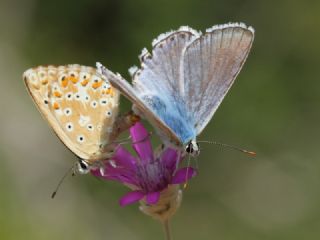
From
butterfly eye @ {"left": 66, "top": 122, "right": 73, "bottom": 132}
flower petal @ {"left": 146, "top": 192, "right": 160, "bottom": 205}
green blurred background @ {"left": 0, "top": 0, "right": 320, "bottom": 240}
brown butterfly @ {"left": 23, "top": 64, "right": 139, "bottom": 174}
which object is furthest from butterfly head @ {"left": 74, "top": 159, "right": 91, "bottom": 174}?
green blurred background @ {"left": 0, "top": 0, "right": 320, "bottom": 240}

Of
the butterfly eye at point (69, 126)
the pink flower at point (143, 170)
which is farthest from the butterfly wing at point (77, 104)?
Answer: the pink flower at point (143, 170)

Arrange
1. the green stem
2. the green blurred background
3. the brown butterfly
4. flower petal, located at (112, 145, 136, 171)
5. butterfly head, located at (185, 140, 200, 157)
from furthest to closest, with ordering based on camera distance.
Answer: the green blurred background
flower petal, located at (112, 145, 136, 171)
the brown butterfly
butterfly head, located at (185, 140, 200, 157)
the green stem

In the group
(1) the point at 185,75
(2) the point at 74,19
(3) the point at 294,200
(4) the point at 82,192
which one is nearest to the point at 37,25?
(2) the point at 74,19

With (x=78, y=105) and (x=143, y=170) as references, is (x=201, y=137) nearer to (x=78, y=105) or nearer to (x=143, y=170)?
(x=143, y=170)

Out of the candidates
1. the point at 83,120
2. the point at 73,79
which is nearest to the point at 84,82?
the point at 73,79

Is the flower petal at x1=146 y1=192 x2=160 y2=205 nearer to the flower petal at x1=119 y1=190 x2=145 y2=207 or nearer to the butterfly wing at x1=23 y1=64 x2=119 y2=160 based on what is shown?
the flower petal at x1=119 y1=190 x2=145 y2=207

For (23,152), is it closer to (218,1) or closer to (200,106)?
(218,1)
